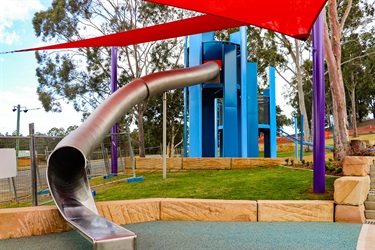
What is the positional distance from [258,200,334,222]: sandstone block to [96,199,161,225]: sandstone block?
5.34ft

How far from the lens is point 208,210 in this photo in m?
5.55

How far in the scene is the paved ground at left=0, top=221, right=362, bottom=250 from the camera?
4176 mm

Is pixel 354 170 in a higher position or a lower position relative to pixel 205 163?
higher

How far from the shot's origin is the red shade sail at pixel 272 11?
3059 mm

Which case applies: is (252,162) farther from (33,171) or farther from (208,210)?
(33,171)

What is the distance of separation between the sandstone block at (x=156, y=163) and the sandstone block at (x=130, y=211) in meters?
6.73

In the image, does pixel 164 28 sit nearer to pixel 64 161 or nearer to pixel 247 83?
pixel 64 161

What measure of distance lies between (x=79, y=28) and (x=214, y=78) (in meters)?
12.3

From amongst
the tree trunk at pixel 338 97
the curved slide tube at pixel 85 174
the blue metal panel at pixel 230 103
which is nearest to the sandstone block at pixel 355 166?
the tree trunk at pixel 338 97

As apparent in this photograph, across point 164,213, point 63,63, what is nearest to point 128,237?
point 164,213

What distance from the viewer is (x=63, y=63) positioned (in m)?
24.0

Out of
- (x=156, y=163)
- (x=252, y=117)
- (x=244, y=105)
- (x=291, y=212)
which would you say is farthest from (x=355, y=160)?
(x=252, y=117)

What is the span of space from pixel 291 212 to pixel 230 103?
26.4 ft

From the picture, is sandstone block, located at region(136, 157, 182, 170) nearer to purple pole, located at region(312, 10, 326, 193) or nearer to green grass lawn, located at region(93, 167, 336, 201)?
green grass lawn, located at region(93, 167, 336, 201)
